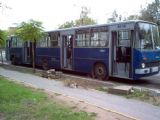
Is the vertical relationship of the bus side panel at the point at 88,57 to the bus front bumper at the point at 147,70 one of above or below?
above

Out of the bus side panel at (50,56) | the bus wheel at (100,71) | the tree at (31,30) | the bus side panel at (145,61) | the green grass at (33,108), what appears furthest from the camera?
the bus side panel at (50,56)

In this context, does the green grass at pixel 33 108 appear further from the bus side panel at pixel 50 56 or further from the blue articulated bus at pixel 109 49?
the bus side panel at pixel 50 56

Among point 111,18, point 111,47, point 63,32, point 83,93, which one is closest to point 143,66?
point 111,47

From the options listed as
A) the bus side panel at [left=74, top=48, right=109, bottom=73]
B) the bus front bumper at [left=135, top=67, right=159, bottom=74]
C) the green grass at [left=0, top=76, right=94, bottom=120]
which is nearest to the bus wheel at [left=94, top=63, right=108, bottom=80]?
the bus side panel at [left=74, top=48, right=109, bottom=73]

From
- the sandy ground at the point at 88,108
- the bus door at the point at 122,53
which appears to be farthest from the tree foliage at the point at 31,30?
the sandy ground at the point at 88,108

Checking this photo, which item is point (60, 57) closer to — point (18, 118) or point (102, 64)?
point (102, 64)

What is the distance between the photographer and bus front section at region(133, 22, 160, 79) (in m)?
13.2

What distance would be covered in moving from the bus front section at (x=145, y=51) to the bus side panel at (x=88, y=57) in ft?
6.19

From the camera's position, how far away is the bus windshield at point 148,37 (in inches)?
528

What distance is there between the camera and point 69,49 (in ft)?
58.4

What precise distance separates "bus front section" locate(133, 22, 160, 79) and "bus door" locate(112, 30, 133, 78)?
346 mm

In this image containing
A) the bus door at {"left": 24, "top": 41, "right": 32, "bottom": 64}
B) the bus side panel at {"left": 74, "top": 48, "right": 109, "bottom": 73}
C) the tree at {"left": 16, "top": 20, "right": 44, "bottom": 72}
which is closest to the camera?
the bus side panel at {"left": 74, "top": 48, "right": 109, "bottom": 73}

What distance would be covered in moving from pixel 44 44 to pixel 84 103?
474 inches

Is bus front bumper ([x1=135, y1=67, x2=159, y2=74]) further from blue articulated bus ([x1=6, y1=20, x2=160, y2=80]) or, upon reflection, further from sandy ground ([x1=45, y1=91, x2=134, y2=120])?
sandy ground ([x1=45, y1=91, x2=134, y2=120])
